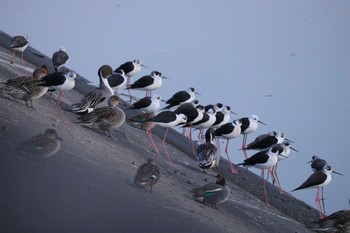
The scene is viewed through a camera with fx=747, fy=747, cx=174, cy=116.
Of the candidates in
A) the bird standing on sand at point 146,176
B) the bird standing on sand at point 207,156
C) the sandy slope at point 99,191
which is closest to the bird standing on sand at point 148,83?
the sandy slope at point 99,191

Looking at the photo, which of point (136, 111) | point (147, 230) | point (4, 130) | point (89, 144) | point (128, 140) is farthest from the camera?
point (136, 111)

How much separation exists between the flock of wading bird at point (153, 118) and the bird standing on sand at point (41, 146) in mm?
11

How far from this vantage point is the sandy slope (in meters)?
6.27

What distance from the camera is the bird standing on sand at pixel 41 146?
751 centimetres

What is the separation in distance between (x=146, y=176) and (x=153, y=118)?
12.9 feet

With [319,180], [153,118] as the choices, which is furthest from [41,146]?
[319,180]

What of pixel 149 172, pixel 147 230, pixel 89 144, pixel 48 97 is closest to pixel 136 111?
pixel 48 97

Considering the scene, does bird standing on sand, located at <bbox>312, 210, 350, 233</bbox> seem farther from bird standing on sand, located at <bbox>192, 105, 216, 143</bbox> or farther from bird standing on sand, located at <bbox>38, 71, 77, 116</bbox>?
bird standing on sand, located at <bbox>38, 71, 77, 116</bbox>

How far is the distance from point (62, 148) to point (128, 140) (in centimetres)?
303

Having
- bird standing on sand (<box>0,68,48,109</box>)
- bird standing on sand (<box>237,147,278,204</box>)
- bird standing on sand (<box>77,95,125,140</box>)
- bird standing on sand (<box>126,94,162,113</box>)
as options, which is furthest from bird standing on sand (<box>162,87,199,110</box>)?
bird standing on sand (<box>0,68,48,109</box>)

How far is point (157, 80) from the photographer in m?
16.5

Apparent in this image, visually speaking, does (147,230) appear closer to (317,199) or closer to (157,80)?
(317,199)

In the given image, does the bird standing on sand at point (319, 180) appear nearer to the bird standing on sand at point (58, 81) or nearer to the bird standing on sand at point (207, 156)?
the bird standing on sand at point (207, 156)

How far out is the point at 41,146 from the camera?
7699mm
